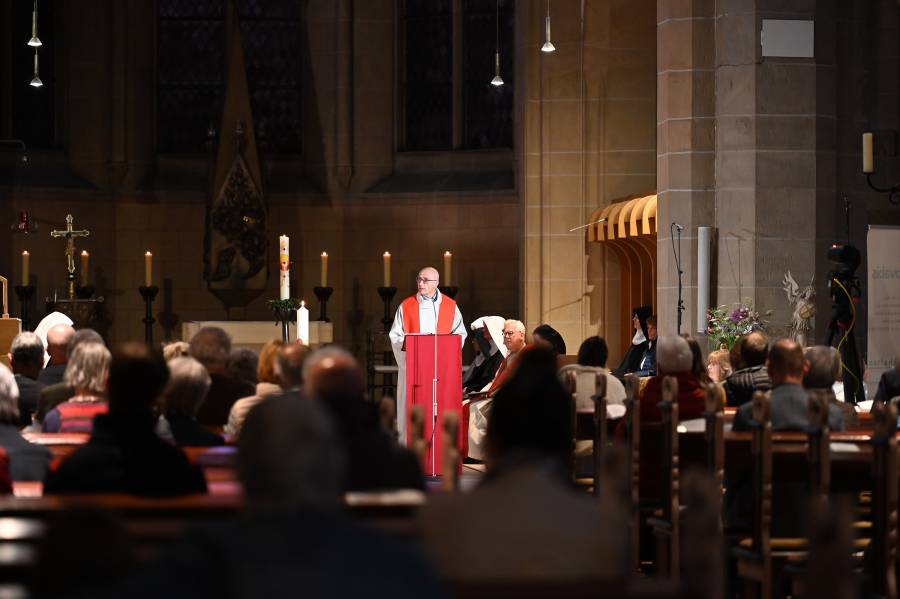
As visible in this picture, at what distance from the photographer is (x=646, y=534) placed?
742 cm

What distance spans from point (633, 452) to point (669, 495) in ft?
0.97

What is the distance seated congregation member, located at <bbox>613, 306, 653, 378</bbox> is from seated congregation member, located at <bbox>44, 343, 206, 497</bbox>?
29.4ft

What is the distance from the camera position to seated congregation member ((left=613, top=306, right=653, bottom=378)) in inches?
506

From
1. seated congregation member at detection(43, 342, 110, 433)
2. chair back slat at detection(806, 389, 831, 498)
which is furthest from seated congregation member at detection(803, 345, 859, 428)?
seated congregation member at detection(43, 342, 110, 433)

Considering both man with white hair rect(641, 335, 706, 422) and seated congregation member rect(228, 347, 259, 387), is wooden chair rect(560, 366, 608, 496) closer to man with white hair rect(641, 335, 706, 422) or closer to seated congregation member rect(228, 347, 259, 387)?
man with white hair rect(641, 335, 706, 422)

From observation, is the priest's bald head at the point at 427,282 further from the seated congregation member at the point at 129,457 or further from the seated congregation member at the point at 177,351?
the seated congregation member at the point at 129,457

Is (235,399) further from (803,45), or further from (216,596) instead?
(803,45)

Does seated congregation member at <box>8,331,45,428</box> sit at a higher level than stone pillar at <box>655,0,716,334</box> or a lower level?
lower

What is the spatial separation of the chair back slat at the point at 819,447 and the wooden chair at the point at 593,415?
5.47 feet

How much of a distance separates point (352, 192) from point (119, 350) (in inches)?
522

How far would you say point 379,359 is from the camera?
17.6 m

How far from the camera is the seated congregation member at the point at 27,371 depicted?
712 centimetres

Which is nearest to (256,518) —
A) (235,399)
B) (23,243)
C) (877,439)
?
(877,439)

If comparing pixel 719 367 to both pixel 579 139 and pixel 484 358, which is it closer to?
pixel 484 358
